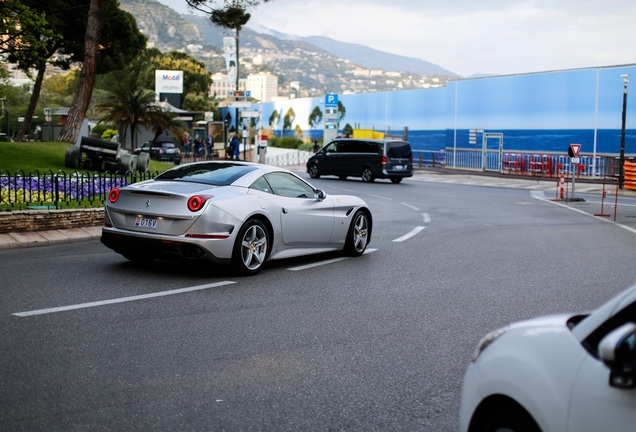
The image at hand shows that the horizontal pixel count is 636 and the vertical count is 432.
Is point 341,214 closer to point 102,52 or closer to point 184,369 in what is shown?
point 184,369

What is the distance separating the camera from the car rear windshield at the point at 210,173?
11180 mm

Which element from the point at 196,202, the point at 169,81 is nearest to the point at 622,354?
the point at 196,202

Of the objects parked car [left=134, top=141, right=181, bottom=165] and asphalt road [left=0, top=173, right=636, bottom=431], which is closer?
asphalt road [left=0, top=173, right=636, bottom=431]

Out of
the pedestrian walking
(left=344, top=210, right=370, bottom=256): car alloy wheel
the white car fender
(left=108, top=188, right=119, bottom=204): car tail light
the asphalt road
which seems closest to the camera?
the white car fender

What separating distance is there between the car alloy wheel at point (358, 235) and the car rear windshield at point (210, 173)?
208 centimetres

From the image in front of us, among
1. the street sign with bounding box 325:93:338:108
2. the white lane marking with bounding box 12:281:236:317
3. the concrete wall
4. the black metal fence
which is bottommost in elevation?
the white lane marking with bounding box 12:281:236:317

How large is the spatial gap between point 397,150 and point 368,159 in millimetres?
1342

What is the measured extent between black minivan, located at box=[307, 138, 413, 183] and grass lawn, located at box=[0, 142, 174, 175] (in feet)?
48.0

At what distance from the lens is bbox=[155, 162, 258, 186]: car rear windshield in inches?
440

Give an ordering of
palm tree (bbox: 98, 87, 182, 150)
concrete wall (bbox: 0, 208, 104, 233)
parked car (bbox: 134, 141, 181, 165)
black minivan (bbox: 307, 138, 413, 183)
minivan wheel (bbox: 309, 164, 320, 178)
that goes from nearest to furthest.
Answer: concrete wall (bbox: 0, 208, 104, 233)
black minivan (bbox: 307, 138, 413, 183)
minivan wheel (bbox: 309, 164, 320, 178)
palm tree (bbox: 98, 87, 182, 150)
parked car (bbox: 134, 141, 181, 165)

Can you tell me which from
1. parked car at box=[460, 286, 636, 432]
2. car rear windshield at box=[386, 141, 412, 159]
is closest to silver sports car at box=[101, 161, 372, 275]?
parked car at box=[460, 286, 636, 432]

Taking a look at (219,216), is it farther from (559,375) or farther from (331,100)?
(331,100)

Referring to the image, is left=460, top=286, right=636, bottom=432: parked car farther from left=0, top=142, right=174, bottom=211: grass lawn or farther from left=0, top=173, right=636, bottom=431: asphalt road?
left=0, top=142, right=174, bottom=211: grass lawn

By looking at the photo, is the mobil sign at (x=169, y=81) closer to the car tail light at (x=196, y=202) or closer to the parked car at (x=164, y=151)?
the parked car at (x=164, y=151)
